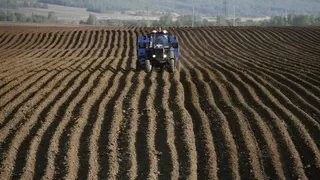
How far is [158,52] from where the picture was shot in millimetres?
18078

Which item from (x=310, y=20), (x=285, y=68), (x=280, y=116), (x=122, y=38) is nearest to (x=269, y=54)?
(x=285, y=68)

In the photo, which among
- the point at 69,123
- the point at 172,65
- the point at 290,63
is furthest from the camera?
the point at 290,63

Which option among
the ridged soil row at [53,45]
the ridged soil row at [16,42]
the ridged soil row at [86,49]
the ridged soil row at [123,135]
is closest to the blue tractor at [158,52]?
the ridged soil row at [123,135]

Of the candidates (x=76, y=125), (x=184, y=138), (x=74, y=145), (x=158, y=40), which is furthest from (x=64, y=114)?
(x=158, y=40)

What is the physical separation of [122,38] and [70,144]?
2657cm

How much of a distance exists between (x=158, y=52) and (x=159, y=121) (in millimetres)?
7539

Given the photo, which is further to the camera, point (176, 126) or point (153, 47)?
point (153, 47)

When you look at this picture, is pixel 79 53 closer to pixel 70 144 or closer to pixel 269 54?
pixel 269 54

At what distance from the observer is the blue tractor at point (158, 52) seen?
59.1 ft

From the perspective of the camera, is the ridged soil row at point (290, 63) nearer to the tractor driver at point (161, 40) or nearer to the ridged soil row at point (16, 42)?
the tractor driver at point (161, 40)

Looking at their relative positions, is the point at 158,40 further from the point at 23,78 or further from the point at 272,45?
the point at 272,45

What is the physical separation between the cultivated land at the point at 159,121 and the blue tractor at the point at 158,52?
15.9 inches

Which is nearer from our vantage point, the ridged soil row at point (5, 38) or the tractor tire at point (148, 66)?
the tractor tire at point (148, 66)

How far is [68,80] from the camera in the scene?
52.5 ft
